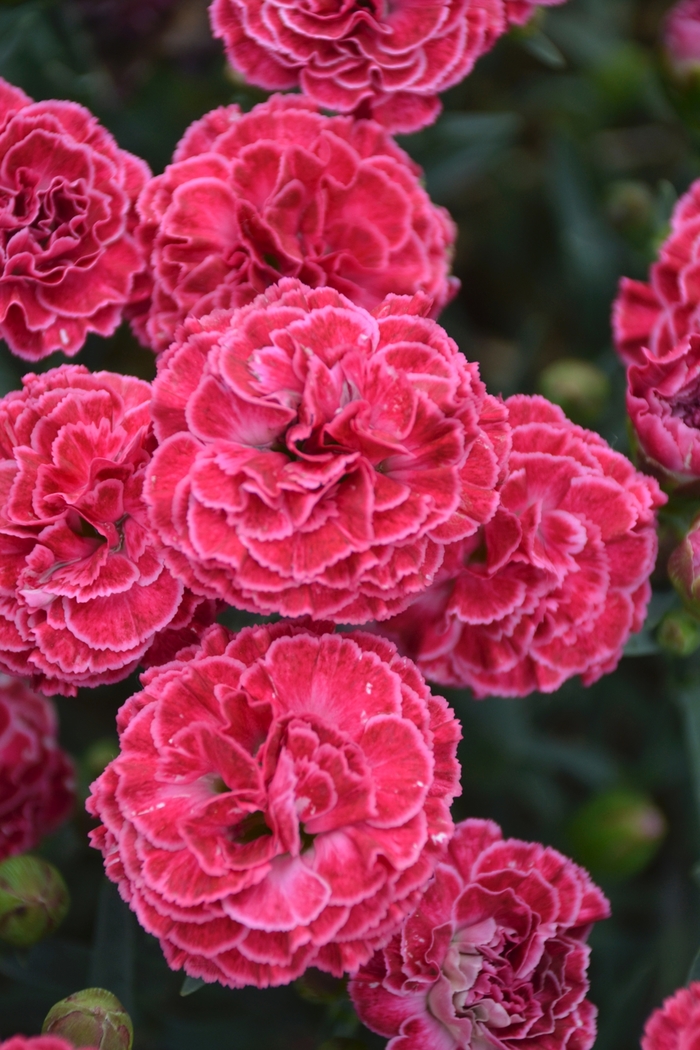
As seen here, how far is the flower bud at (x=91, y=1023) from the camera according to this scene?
89cm

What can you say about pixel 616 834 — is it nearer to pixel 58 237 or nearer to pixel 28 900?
pixel 28 900

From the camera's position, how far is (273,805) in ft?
2.50

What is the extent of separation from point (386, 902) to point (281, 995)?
0.68 m

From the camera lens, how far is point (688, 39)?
136 cm

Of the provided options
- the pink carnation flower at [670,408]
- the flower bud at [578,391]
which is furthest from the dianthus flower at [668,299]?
the flower bud at [578,391]

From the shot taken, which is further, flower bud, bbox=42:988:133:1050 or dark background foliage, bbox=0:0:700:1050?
dark background foliage, bbox=0:0:700:1050

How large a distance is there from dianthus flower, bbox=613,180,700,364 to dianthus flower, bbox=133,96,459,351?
245mm

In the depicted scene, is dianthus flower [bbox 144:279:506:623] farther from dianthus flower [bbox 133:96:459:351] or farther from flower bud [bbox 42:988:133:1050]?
flower bud [bbox 42:988:133:1050]

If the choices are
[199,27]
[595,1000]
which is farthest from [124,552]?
[199,27]

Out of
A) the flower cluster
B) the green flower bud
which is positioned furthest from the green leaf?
the flower cluster

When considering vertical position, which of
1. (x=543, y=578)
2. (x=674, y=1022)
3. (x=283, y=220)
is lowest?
(x=674, y=1022)

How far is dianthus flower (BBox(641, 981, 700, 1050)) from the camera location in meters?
0.89

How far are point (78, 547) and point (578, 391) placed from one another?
71cm

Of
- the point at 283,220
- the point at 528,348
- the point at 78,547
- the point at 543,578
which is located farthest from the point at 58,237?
the point at 528,348
